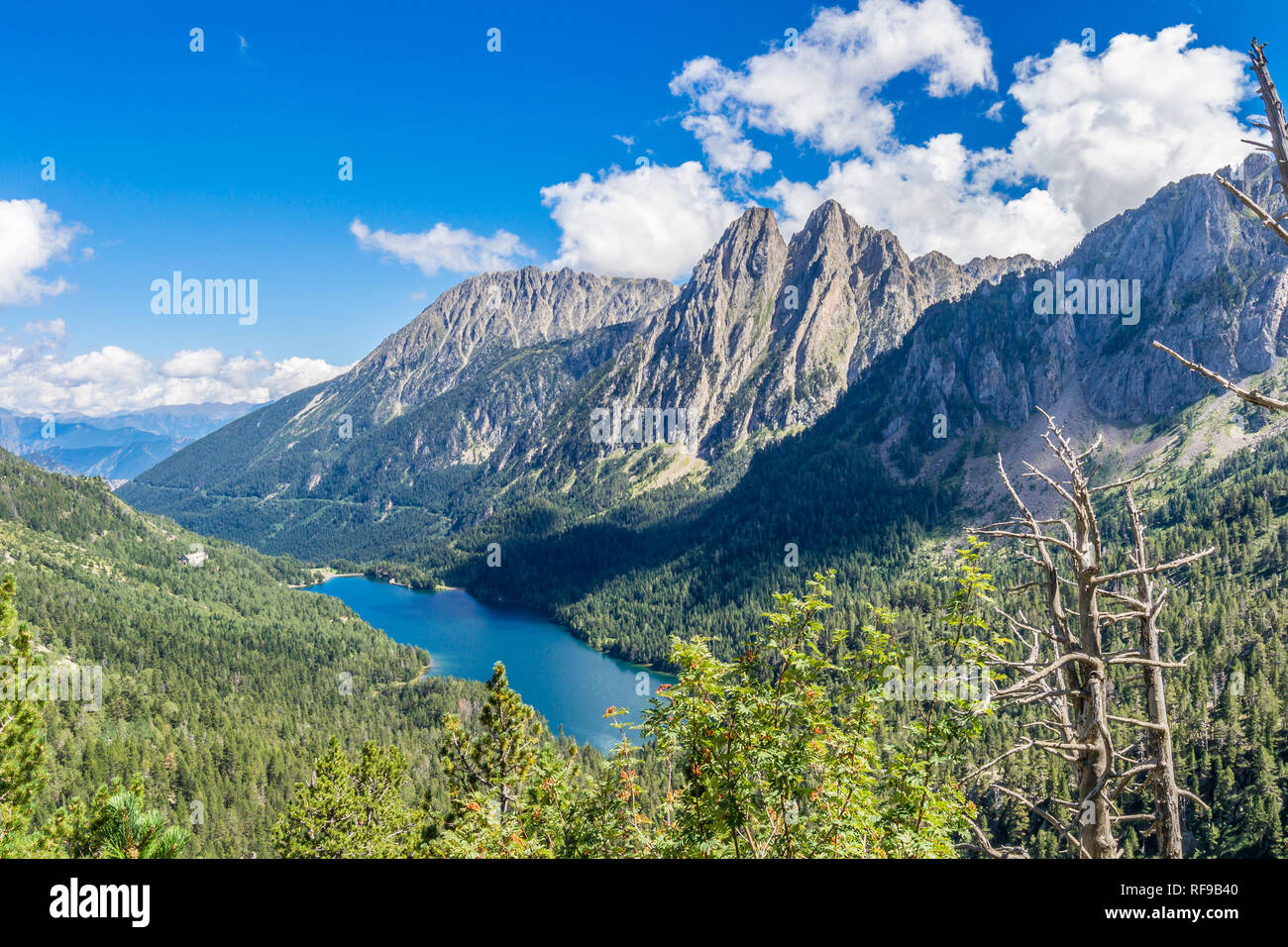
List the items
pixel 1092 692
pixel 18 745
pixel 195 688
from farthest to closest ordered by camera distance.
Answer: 1. pixel 195 688
2. pixel 18 745
3. pixel 1092 692

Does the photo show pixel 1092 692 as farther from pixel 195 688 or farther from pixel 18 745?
pixel 195 688

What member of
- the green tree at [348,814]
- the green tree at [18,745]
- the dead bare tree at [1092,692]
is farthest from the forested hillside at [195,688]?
the dead bare tree at [1092,692]

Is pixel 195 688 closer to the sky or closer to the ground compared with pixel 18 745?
closer to the ground

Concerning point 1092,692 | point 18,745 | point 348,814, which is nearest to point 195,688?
point 348,814

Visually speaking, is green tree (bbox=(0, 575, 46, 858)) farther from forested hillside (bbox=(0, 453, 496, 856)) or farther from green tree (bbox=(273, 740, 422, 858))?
forested hillside (bbox=(0, 453, 496, 856))

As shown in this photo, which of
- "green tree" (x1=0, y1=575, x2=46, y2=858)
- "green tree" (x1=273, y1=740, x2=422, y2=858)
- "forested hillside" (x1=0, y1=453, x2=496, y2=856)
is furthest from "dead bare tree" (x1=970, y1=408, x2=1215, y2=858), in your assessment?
"forested hillside" (x1=0, y1=453, x2=496, y2=856)

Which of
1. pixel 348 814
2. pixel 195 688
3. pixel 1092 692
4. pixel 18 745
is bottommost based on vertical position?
pixel 195 688

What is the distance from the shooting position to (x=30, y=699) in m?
21.2
